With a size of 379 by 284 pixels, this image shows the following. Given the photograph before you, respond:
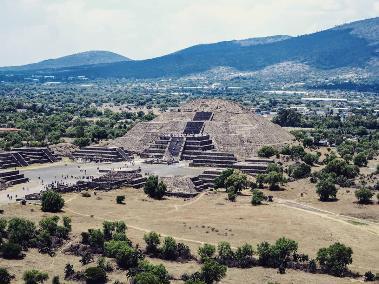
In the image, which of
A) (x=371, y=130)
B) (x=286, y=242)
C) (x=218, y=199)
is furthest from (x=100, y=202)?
(x=371, y=130)

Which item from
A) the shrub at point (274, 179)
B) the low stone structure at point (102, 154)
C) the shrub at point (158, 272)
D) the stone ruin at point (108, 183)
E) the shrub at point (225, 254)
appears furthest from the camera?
the low stone structure at point (102, 154)

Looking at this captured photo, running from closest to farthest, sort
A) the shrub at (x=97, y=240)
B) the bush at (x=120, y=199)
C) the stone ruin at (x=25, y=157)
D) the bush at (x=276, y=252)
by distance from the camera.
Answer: the bush at (x=276, y=252), the shrub at (x=97, y=240), the bush at (x=120, y=199), the stone ruin at (x=25, y=157)

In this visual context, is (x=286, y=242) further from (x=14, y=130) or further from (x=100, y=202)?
(x=14, y=130)

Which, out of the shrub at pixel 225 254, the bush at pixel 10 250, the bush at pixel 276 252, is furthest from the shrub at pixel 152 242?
the bush at pixel 10 250

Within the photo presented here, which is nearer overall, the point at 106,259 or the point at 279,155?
the point at 106,259

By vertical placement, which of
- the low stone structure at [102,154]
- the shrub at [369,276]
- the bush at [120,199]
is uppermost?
the low stone structure at [102,154]

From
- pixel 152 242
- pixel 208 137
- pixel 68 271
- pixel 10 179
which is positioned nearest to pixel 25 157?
pixel 10 179

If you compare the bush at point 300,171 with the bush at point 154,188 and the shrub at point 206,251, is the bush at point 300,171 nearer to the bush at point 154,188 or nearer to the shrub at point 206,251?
the bush at point 154,188
